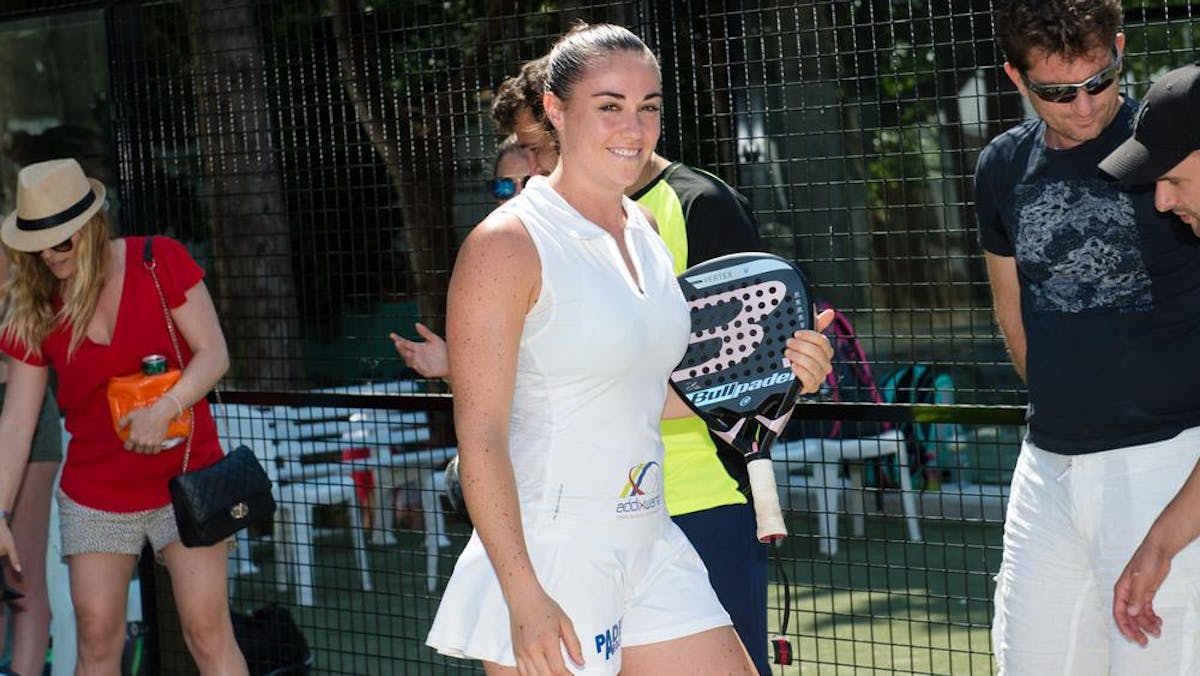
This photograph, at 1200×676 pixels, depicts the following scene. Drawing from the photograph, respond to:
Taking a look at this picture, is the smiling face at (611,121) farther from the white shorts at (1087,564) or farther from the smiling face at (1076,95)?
the white shorts at (1087,564)

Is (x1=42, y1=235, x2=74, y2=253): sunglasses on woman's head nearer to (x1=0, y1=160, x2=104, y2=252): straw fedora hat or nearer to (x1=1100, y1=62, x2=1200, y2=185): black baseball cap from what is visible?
(x1=0, y1=160, x2=104, y2=252): straw fedora hat

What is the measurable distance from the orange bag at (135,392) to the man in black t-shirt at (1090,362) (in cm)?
258

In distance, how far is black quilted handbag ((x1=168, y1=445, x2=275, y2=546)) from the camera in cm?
469

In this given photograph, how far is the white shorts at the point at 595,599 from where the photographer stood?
309 centimetres

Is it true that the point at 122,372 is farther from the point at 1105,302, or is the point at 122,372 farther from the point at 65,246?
the point at 1105,302

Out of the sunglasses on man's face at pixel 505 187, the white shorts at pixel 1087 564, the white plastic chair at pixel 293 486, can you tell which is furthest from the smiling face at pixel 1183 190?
the white plastic chair at pixel 293 486

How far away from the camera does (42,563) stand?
5910 mm

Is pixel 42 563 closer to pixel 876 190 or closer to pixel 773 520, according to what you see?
pixel 773 520

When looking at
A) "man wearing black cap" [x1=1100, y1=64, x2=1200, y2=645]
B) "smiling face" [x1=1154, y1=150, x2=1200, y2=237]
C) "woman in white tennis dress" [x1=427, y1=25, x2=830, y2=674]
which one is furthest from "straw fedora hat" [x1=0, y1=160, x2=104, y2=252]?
"smiling face" [x1=1154, y1=150, x2=1200, y2=237]

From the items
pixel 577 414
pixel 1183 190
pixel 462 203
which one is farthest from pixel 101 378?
pixel 1183 190

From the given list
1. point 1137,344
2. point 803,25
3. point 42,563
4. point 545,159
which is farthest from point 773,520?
point 803,25

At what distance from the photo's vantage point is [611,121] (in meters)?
3.23

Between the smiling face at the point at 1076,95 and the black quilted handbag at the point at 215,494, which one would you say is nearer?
the smiling face at the point at 1076,95

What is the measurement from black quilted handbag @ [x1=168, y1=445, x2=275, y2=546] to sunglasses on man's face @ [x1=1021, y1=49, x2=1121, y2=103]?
2.70 metres
